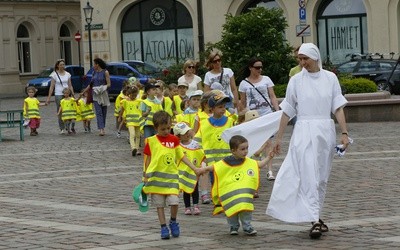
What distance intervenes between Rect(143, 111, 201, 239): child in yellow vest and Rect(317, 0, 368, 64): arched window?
34.8m

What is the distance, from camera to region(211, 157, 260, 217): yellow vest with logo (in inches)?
447

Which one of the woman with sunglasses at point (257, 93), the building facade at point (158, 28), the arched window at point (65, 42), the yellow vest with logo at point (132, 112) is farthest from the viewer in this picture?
the arched window at point (65, 42)

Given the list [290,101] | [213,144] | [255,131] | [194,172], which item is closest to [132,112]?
[213,144]

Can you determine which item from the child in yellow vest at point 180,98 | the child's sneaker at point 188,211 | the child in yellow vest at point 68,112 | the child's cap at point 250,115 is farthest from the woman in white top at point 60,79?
the child's sneaker at point 188,211

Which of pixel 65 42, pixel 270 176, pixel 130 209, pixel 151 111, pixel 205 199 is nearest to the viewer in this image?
pixel 130 209

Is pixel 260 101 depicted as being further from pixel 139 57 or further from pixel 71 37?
pixel 71 37

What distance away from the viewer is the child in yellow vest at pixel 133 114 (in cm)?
2142

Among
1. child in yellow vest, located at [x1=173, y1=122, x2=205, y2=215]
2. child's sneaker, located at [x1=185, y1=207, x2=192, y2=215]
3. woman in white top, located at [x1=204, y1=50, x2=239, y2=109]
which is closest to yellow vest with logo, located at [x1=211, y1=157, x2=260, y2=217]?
child in yellow vest, located at [x1=173, y1=122, x2=205, y2=215]

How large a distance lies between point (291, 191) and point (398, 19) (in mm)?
34665

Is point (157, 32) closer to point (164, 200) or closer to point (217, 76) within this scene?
point (217, 76)

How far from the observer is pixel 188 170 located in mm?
13000

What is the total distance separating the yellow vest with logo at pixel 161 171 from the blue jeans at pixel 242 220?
61 cm

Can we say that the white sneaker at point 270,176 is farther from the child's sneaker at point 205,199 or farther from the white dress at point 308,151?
the white dress at point 308,151

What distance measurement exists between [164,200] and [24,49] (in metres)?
50.8
